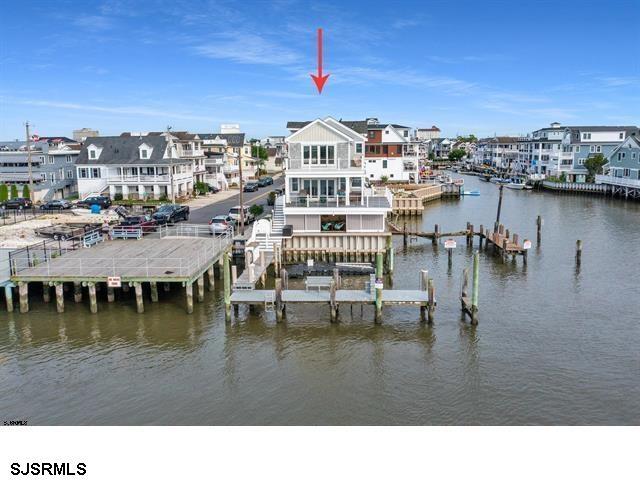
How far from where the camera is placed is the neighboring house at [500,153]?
14500cm

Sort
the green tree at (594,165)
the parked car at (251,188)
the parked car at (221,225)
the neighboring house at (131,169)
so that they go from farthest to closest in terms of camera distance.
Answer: the green tree at (594,165) → the parked car at (251,188) → the neighboring house at (131,169) → the parked car at (221,225)

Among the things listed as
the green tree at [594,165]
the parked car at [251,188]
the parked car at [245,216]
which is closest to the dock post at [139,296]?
the parked car at [245,216]

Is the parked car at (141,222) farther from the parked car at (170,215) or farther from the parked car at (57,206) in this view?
the parked car at (57,206)

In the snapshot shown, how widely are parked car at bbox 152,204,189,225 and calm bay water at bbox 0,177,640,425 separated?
20.9m

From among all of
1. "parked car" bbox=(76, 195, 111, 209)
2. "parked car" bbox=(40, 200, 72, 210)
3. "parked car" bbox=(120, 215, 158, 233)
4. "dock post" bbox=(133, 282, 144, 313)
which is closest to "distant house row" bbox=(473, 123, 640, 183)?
"parked car" bbox=(120, 215, 158, 233)

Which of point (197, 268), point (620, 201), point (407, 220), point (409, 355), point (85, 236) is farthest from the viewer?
Answer: point (620, 201)

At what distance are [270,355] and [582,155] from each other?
102 meters

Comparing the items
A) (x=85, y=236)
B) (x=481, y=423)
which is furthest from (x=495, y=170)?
(x=481, y=423)

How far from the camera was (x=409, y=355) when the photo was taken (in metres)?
24.8

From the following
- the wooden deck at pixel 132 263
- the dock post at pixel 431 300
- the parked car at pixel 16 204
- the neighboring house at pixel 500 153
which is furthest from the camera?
the neighboring house at pixel 500 153

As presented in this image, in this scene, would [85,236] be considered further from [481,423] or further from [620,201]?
[620,201]

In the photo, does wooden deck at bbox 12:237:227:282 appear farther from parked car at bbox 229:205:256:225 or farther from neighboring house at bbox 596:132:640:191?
neighboring house at bbox 596:132:640:191

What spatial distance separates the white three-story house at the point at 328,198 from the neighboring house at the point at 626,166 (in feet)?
200

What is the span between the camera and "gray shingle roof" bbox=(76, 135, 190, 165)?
73312 mm
